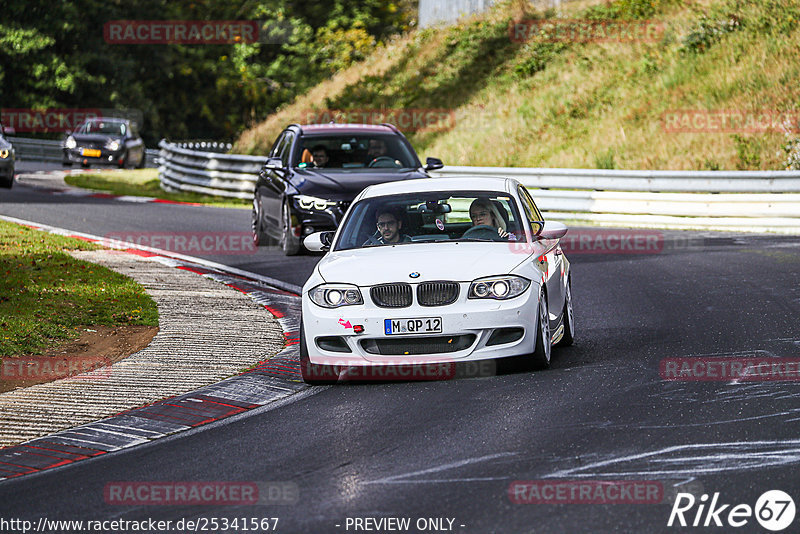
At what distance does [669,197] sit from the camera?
2266cm

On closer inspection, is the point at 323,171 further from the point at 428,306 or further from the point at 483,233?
the point at 428,306

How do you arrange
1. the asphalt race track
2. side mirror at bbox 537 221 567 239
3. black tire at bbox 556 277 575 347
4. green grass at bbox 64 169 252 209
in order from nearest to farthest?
the asphalt race track → side mirror at bbox 537 221 567 239 → black tire at bbox 556 277 575 347 → green grass at bbox 64 169 252 209

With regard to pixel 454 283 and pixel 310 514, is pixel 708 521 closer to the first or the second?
pixel 310 514

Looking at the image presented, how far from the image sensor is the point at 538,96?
3425 centimetres

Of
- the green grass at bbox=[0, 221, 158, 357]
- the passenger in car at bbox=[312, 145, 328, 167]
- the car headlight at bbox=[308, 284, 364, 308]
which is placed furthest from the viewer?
the passenger in car at bbox=[312, 145, 328, 167]

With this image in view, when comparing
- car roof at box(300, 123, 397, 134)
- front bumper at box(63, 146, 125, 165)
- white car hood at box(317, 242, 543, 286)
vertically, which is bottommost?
front bumper at box(63, 146, 125, 165)

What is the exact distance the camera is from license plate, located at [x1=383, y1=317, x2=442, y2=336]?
360 inches

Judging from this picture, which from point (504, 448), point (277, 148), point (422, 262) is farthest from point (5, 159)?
point (504, 448)

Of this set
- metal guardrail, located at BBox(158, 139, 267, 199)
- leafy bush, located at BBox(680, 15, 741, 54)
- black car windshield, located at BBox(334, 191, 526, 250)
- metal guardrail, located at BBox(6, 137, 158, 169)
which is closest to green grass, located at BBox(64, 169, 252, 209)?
metal guardrail, located at BBox(158, 139, 267, 199)

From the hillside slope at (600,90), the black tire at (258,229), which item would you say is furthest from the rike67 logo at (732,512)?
the hillside slope at (600,90)

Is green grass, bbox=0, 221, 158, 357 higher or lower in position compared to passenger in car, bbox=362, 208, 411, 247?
lower

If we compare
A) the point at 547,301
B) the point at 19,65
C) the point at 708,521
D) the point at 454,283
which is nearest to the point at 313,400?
the point at 454,283

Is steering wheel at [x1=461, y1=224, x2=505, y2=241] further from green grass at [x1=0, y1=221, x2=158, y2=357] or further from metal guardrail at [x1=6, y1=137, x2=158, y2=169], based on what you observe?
metal guardrail at [x1=6, y1=137, x2=158, y2=169]

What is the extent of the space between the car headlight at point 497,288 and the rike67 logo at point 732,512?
132 inches
